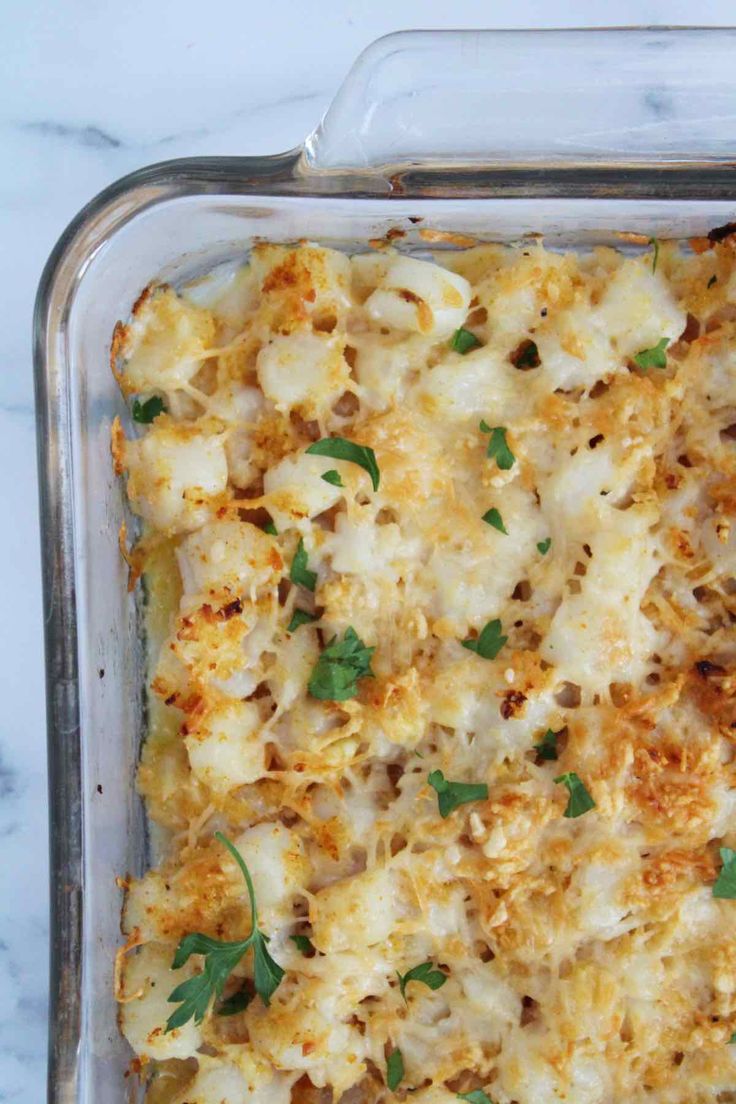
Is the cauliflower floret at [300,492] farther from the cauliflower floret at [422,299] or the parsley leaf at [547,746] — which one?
the parsley leaf at [547,746]

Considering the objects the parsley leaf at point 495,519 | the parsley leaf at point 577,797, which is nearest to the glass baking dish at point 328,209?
the parsley leaf at point 495,519

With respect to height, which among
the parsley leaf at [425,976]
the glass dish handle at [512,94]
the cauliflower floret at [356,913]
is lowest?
the parsley leaf at [425,976]

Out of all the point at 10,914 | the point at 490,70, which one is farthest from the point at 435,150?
the point at 10,914

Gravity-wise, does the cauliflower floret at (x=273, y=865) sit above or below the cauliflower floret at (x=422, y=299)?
below

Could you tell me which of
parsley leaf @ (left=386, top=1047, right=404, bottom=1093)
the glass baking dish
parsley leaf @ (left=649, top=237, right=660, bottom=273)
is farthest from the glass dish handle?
parsley leaf @ (left=386, top=1047, right=404, bottom=1093)

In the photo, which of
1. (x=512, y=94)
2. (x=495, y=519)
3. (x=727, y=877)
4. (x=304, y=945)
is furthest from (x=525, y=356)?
(x=304, y=945)
